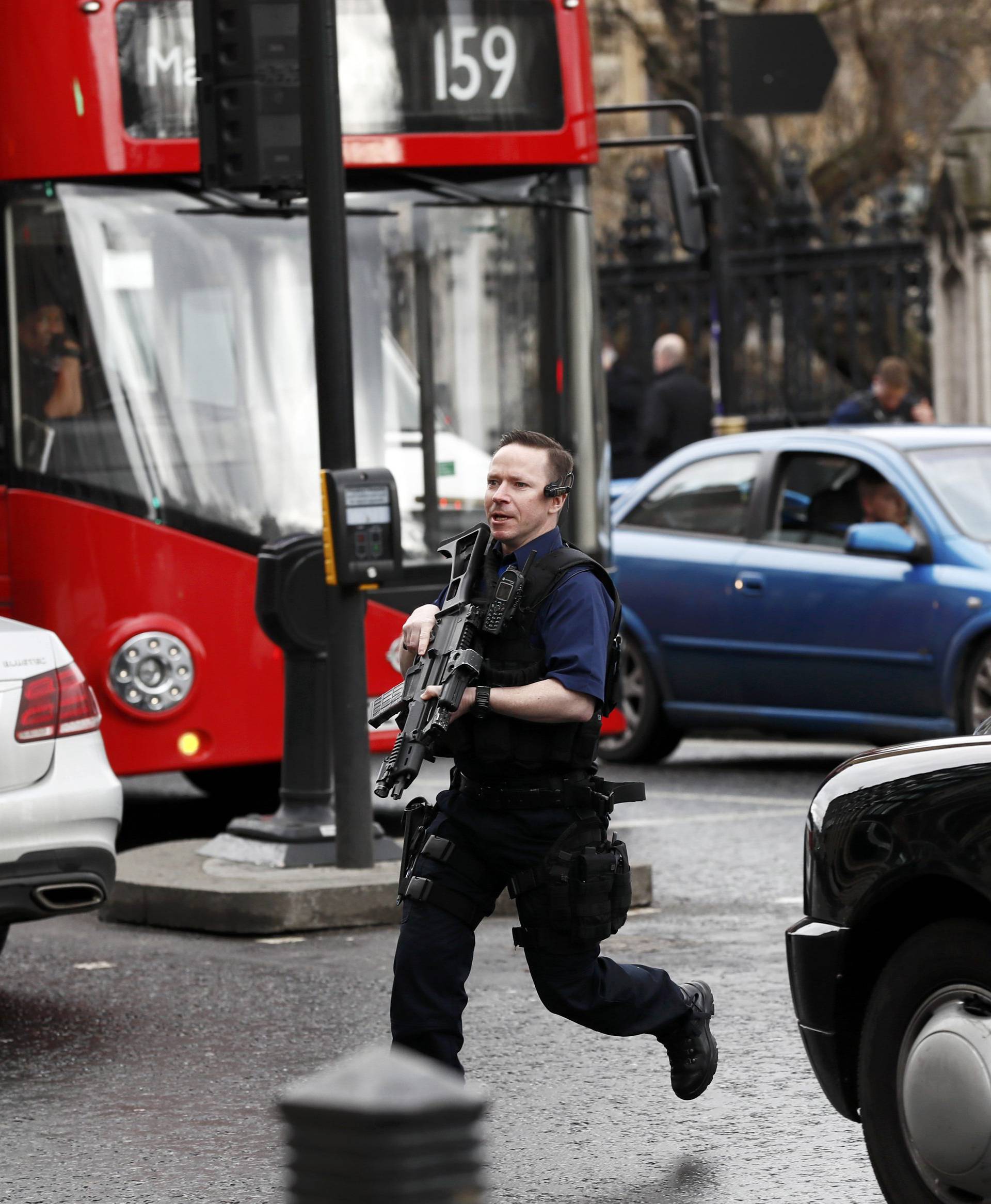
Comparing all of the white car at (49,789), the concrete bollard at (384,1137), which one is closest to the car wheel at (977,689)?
the white car at (49,789)

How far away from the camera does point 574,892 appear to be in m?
5.10

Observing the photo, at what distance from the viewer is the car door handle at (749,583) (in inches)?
458

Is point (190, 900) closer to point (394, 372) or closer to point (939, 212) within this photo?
point (394, 372)

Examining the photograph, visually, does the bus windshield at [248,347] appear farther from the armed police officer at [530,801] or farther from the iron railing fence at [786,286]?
the iron railing fence at [786,286]

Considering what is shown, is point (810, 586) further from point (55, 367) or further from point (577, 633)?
point (577, 633)

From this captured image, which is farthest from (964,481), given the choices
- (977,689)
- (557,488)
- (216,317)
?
(557,488)

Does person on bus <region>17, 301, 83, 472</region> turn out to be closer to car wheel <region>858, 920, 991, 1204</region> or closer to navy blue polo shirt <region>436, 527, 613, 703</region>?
navy blue polo shirt <region>436, 527, 613, 703</region>

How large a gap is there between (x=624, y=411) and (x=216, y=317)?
9.10m

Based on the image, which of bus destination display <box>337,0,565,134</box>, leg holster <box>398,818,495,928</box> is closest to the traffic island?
leg holster <box>398,818,495,928</box>

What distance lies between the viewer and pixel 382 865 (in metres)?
8.38

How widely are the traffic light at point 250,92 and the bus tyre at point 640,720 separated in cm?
457

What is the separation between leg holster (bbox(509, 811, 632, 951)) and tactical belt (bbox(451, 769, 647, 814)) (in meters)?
0.04

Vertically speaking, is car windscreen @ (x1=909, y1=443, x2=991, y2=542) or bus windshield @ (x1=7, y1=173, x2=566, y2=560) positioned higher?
bus windshield @ (x1=7, y1=173, x2=566, y2=560)

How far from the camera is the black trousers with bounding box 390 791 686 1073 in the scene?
5.06 metres
